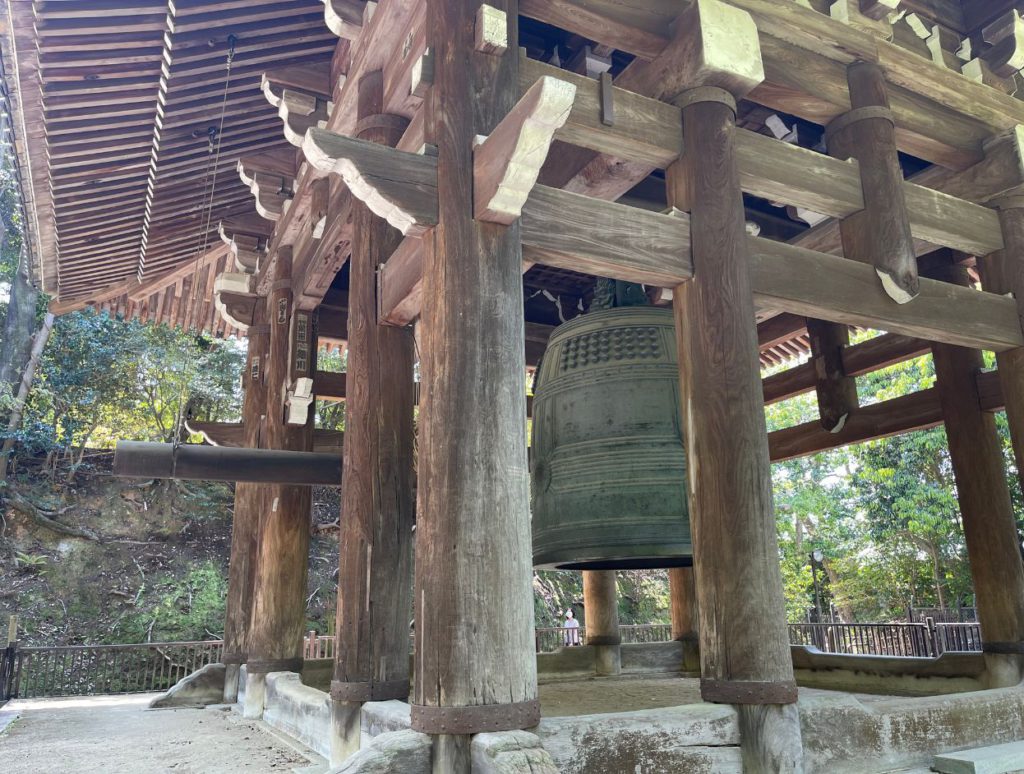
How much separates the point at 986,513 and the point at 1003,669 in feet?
3.57

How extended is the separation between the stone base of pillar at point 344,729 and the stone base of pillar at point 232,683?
123 inches

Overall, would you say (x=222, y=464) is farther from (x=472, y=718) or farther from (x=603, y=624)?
(x=603, y=624)

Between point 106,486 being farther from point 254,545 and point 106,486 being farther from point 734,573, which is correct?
point 734,573

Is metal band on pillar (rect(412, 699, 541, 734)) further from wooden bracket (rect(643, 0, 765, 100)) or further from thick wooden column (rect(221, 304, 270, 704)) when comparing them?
thick wooden column (rect(221, 304, 270, 704))

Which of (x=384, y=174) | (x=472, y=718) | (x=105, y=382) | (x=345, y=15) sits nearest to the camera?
(x=472, y=718)

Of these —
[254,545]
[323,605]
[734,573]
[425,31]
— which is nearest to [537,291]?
[254,545]

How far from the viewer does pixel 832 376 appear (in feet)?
22.6

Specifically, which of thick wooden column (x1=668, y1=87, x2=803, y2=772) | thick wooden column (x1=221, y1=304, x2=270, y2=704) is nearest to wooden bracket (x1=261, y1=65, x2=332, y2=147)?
thick wooden column (x1=221, y1=304, x2=270, y2=704)

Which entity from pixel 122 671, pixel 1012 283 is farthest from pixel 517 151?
pixel 122 671

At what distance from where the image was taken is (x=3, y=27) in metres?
3.81

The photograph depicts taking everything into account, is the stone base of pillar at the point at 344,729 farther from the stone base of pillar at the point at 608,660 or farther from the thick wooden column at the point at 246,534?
the stone base of pillar at the point at 608,660

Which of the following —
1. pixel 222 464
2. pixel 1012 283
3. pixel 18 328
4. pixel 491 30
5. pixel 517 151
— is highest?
pixel 18 328

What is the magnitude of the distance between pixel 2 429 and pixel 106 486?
2.38m

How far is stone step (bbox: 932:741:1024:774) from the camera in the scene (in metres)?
3.32
